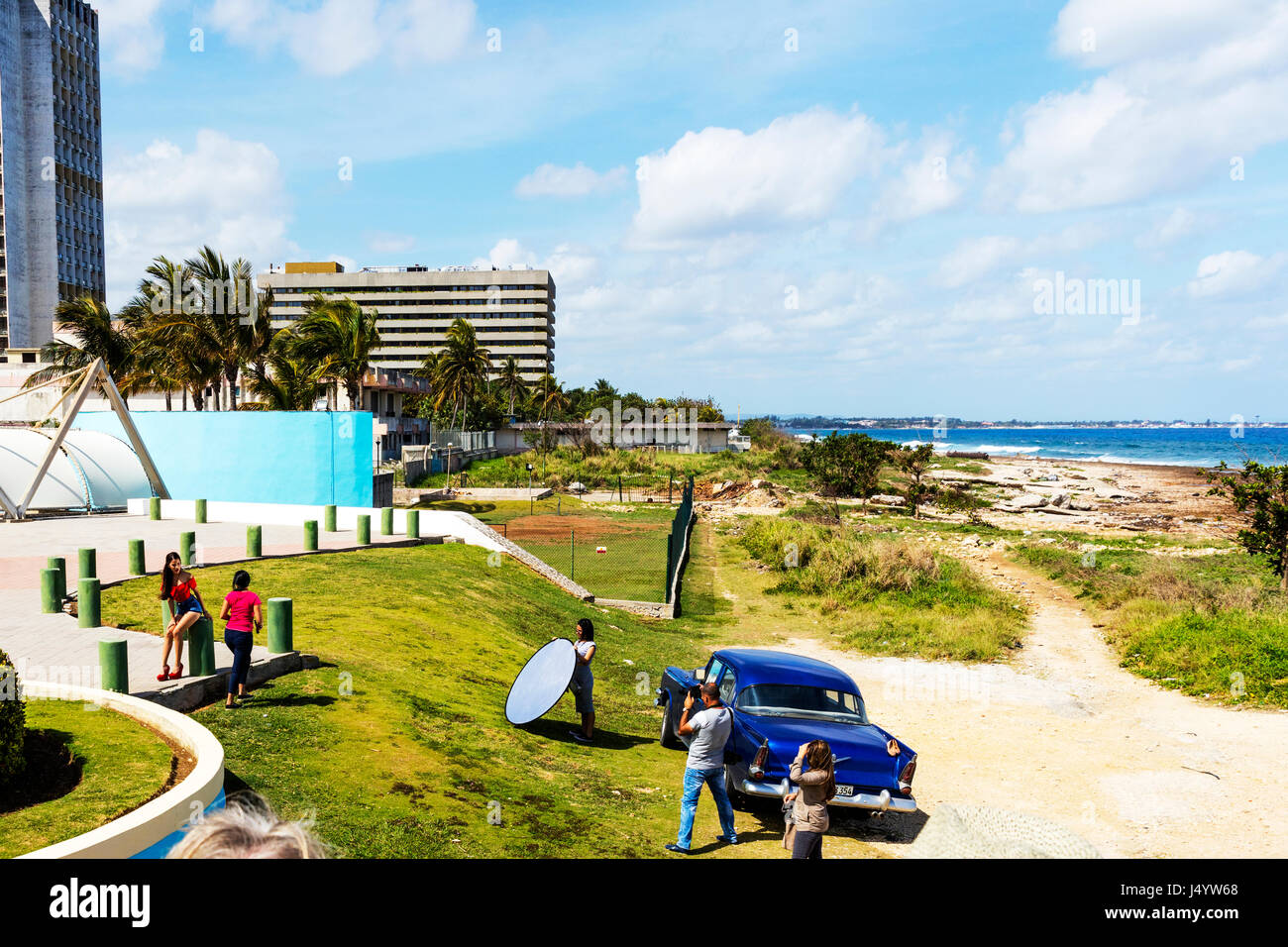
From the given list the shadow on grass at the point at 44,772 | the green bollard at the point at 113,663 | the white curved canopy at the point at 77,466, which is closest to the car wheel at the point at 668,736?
the green bollard at the point at 113,663

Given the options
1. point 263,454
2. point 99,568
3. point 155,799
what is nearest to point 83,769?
point 155,799

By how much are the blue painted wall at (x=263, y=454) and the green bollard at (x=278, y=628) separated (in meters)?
20.2

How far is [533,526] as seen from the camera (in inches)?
1619

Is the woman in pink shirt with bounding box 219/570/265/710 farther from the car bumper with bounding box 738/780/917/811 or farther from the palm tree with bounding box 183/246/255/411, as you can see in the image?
the palm tree with bounding box 183/246/255/411

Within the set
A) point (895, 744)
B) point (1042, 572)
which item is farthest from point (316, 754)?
point (1042, 572)

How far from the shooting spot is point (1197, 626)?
62.7 ft

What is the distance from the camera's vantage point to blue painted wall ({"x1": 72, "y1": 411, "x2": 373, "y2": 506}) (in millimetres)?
30953

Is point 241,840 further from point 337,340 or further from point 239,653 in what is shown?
point 337,340

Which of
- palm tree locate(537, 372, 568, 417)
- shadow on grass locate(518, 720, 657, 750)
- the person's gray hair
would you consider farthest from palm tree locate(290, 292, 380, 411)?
palm tree locate(537, 372, 568, 417)

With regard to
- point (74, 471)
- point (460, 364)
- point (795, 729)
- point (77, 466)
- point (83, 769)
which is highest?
point (460, 364)

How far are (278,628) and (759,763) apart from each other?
260 inches

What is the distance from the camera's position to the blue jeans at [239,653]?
9.73 m
